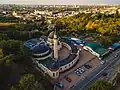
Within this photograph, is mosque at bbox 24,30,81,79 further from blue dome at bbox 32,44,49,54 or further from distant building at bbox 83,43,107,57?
distant building at bbox 83,43,107,57

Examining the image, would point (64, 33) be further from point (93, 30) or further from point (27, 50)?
point (27, 50)

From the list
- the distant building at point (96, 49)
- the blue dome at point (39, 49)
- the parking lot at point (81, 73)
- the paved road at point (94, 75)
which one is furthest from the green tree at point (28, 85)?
the distant building at point (96, 49)

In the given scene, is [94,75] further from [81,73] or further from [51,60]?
[51,60]

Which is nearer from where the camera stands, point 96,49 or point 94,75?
point 94,75

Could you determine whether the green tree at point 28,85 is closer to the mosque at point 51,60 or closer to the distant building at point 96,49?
the mosque at point 51,60

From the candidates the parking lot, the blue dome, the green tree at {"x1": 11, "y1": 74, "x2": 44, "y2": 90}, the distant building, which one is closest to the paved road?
the parking lot

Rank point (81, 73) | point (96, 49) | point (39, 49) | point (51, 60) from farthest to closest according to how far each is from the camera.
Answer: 1. point (96, 49)
2. point (39, 49)
3. point (51, 60)
4. point (81, 73)

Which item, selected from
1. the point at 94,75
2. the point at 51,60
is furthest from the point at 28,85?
the point at 94,75
